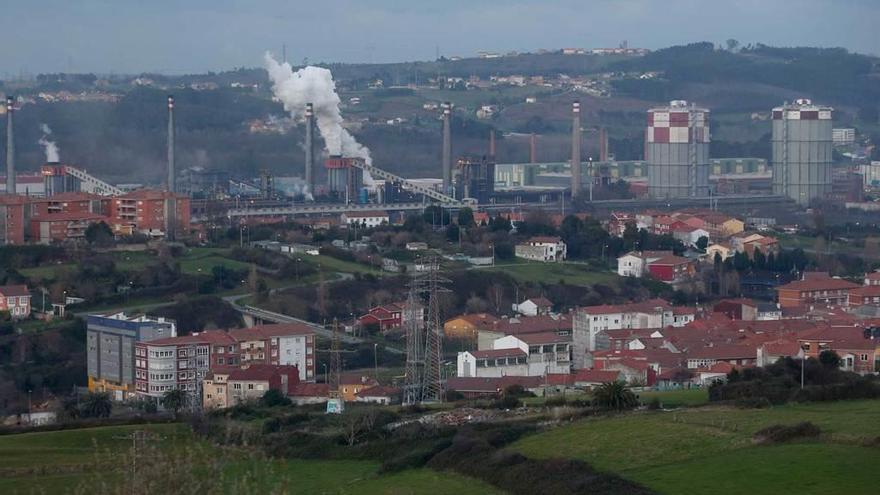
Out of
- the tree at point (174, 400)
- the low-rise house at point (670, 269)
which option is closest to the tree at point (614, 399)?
the tree at point (174, 400)

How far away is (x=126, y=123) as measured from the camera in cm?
6050

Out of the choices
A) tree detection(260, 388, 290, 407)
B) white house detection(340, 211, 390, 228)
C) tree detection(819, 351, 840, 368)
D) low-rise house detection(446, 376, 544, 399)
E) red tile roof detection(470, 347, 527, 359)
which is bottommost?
tree detection(260, 388, 290, 407)

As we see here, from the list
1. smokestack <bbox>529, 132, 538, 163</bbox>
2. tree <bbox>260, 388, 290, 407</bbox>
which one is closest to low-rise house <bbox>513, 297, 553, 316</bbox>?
tree <bbox>260, 388, 290, 407</bbox>

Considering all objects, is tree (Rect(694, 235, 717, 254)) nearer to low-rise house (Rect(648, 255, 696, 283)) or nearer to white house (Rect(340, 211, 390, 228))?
low-rise house (Rect(648, 255, 696, 283))

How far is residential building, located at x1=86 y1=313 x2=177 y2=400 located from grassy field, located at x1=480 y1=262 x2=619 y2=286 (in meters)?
7.99

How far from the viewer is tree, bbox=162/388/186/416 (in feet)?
63.7

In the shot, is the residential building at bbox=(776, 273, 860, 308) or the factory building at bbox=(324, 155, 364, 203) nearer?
the residential building at bbox=(776, 273, 860, 308)

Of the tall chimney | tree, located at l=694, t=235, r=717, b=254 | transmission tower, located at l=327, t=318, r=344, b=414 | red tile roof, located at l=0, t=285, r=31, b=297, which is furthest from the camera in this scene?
the tall chimney

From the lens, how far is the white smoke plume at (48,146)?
5051 centimetres

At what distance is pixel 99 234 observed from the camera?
105 ft

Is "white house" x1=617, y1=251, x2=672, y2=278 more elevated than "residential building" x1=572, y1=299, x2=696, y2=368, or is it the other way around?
"white house" x1=617, y1=251, x2=672, y2=278

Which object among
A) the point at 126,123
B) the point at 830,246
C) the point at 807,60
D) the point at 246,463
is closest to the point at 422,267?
the point at 830,246

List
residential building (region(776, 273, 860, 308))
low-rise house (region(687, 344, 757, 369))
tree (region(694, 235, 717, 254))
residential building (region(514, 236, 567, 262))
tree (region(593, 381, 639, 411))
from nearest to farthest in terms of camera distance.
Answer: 1. tree (region(593, 381, 639, 411))
2. low-rise house (region(687, 344, 757, 369))
3. residential building (region(776, 273, 860, 308))
4. residential building (region(514, 236, 567, 262))
5. tree (region(694, 235, 717, 254))

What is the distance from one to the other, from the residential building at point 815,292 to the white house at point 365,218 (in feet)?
37.8
